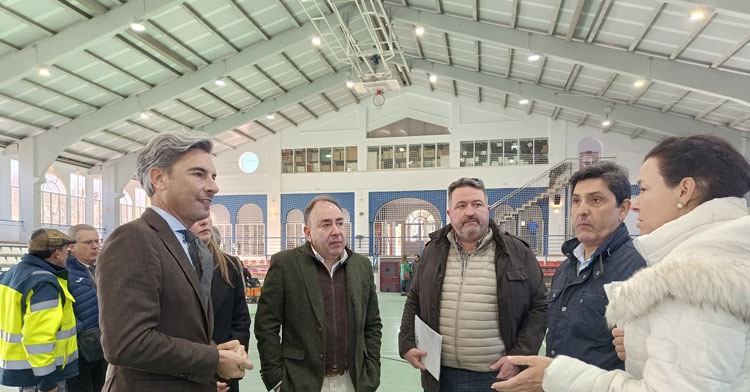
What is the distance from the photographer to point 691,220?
1.13 m

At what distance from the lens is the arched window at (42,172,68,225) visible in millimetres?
19016

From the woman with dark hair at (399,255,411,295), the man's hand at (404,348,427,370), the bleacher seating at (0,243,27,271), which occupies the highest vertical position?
the man's hand at (404,348,427,370)

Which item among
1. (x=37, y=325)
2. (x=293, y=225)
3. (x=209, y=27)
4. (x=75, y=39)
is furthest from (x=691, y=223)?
(x=293, y=225)

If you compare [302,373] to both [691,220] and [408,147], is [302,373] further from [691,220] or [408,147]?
[408,147]

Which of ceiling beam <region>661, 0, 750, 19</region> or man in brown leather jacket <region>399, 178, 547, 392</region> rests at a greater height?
ceiling beam <region>661, 0, 750, 19</region>

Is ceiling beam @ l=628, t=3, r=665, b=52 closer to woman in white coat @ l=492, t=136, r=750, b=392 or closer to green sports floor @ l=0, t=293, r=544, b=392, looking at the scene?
green sports floor @ l=0, t=293, r=544, b=392

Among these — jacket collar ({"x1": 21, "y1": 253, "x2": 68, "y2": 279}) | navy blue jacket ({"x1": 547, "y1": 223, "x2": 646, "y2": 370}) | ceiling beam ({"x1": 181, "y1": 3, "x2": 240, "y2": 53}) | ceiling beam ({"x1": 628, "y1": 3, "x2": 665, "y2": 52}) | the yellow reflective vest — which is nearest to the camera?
navy blue jacket ({"x1": 547, "y1": 223, "x2": 646, "y2": 370})

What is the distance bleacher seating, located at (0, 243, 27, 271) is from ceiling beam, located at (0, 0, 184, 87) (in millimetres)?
5520

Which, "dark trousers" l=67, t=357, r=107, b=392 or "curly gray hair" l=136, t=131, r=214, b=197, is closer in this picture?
"curly gray hair" l=136, t=131, r=214, b=197

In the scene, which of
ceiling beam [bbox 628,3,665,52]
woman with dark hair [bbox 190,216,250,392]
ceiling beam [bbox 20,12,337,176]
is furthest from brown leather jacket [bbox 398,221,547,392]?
ceiling beam [bbox 20,12,337,176]

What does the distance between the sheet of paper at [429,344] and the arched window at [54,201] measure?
71.0 feet

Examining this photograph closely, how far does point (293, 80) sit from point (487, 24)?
8.76m

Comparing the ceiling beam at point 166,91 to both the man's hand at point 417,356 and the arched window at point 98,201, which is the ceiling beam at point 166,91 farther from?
the man's hand at point 417,356

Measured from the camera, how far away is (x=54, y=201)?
19.2 metres
